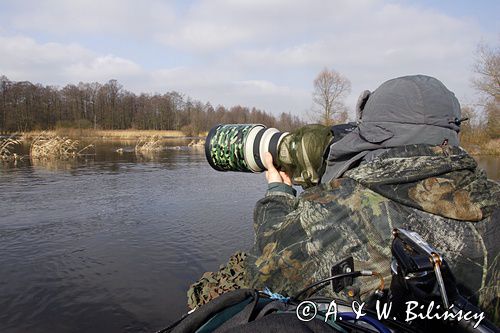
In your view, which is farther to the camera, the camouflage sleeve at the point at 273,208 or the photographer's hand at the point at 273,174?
the photographer's hand at the point at 273,174

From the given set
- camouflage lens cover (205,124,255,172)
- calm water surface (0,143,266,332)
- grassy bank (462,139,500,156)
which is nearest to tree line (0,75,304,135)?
grassy bank (462,139,500,156)

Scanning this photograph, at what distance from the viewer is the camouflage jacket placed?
1.21 m

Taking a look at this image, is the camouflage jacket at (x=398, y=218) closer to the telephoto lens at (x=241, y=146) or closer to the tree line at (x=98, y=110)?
the telephoto lens at (x=241, y=146)

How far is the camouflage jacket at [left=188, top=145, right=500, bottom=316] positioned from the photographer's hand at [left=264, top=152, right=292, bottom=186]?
0.43m

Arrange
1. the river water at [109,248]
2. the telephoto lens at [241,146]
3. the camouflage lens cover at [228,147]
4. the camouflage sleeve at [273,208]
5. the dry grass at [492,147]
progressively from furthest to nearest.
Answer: the dry grass at [492,147] < the river water at [109,248] < the camouflage lens cover at [228,147] < the telephoto lens at [241,146] < the camouflage sleeve at [273,208]

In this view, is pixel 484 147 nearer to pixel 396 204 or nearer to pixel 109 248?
pixel 109 248

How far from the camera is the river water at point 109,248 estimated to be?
3756mm

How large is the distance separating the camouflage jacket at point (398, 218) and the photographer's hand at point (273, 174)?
16.7 inches

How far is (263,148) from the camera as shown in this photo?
1957mm

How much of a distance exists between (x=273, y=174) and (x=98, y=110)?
8272 centimetres

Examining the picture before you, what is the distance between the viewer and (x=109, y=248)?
5363mm

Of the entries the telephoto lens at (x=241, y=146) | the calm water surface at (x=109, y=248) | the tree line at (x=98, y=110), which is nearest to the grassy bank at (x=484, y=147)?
the calm water surface at (x=109, y=248)

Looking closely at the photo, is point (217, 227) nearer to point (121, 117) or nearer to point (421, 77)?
point (421, 77)

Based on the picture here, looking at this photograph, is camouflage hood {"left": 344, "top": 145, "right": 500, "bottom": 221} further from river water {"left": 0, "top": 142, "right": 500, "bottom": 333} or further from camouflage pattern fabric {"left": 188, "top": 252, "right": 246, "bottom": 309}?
river water {"left": 0, "top": 142, "right": 500, "bottom": 333}
